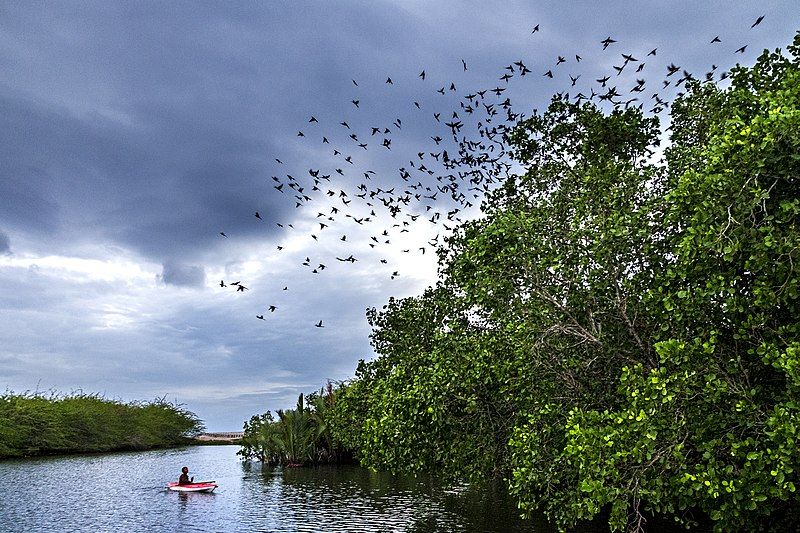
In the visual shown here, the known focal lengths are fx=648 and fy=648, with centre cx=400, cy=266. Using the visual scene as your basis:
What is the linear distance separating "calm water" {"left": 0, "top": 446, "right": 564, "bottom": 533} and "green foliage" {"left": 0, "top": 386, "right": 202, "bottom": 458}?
540 inches

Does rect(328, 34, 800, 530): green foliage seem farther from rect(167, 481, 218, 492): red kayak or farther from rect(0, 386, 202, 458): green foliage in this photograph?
rect(0, 386, 202, 458): green foliage

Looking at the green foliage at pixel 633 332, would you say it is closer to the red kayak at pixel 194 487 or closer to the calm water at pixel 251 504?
the calm water at pixel 251 504

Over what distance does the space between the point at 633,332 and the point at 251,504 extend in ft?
73.2

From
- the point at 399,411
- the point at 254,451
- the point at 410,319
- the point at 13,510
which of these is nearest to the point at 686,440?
the point at 399,411

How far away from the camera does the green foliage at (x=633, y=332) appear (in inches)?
505

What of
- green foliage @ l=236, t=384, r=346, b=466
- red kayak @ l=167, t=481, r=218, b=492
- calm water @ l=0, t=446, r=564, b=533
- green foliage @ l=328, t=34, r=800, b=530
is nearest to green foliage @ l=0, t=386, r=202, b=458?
calm water @ l=0, t=446, r=564, b=533

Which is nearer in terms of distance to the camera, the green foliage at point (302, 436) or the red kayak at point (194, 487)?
the red kayak at point (194, 487)

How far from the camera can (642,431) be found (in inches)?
506

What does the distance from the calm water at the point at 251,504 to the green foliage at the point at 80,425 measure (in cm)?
1371

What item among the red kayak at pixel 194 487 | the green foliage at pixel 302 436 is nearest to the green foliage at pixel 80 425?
the green foliage at pixel 302 436

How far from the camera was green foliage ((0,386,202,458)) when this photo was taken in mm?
59406

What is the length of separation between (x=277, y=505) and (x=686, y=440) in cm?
2210

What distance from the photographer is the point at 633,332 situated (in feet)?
55.2

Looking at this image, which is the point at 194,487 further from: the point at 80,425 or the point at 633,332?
the point at 80,425
